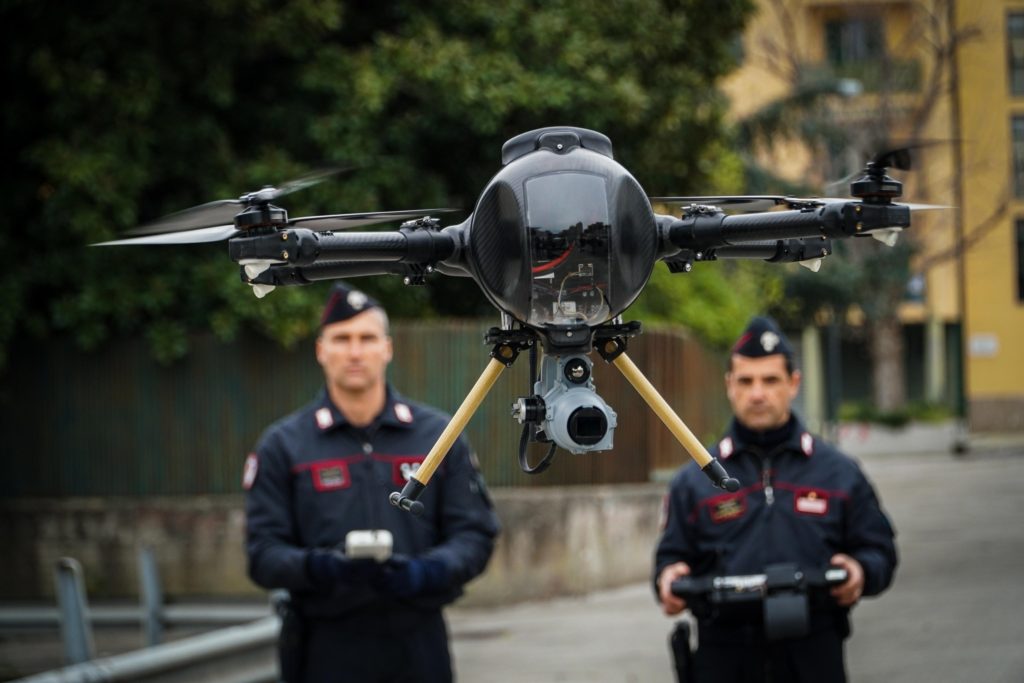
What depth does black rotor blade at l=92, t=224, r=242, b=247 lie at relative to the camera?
6.01ft

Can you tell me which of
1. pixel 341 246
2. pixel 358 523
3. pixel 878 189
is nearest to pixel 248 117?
pixel 358 523

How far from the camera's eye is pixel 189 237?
6.16ft

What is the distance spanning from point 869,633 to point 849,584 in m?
6.71

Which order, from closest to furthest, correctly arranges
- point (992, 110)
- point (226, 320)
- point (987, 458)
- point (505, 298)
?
point (505, 298), point (226, 320), point (992, 110), point (987, 458)

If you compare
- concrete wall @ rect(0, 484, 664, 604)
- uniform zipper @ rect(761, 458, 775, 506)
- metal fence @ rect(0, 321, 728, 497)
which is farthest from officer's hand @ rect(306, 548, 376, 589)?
metal fence @ rect(0, 321, 728, 497)

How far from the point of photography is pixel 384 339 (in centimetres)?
586

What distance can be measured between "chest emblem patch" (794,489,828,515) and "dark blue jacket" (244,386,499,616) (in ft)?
3.89

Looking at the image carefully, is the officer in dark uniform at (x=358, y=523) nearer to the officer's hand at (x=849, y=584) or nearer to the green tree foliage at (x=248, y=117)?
the officer's hand at (x=849, y=584)

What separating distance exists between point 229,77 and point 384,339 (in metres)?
7.94

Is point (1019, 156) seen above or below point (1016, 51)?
below

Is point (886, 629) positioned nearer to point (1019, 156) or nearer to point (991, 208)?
point (1019, 156)

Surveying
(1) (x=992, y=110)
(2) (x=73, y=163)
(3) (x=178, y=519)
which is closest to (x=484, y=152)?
(2) (x=73, y=163)

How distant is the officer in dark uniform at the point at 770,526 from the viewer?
5.16m

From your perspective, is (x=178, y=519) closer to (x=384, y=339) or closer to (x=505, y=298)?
(x=384, y=339)
